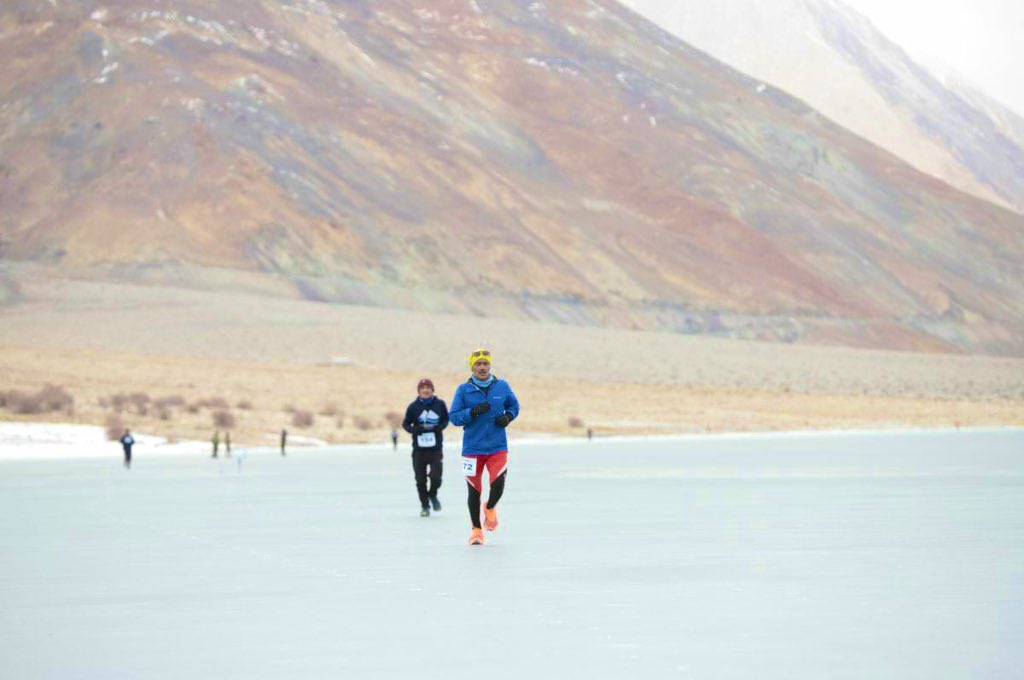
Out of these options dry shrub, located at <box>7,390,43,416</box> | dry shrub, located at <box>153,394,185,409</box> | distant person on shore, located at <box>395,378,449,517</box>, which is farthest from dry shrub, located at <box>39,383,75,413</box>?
distant person on shore, located at <box>395,378,449,517</box>

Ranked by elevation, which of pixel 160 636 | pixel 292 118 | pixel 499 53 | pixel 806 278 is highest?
pixel 499 53

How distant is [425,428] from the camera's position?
1622 centimetres

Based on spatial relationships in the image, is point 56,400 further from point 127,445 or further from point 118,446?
point 127,445

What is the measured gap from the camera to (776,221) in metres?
132

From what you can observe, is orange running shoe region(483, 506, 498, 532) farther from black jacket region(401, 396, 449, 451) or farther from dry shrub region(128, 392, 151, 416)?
dry shrub region(128, 392, 151, 416)

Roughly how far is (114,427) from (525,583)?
92.2 feet

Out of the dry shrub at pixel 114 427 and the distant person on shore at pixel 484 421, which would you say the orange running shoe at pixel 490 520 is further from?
the dry shrub at pixel 114 427

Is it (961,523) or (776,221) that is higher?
(776,221)

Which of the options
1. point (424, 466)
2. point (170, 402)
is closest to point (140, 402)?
point (170, 402)

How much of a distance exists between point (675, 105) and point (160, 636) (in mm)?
139946

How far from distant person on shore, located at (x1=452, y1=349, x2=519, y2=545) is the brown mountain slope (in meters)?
82.6

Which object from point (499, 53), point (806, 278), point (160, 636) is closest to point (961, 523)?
point (160, 636)

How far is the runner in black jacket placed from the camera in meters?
16.2

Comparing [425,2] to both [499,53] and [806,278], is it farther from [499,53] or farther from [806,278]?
[806,278]
